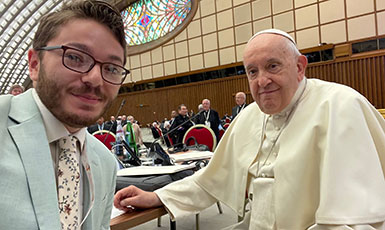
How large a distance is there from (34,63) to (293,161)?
101 cm

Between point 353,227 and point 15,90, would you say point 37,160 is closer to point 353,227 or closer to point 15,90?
point 353,227

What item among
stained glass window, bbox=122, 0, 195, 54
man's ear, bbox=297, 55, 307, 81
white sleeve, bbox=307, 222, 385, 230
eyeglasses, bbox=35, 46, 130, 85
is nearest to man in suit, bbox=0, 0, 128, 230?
eyeglasses, bbox=35, 46, 130, 85

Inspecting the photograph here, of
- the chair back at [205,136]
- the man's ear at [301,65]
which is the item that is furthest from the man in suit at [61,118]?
the chair back at [205,136]

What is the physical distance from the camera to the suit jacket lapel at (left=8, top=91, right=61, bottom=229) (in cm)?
64

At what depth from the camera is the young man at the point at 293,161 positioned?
1000 mm

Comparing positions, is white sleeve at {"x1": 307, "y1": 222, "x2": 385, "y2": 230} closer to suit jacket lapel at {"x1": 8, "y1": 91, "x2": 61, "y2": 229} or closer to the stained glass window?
suit jacket lapel at {"x1": 8, "y1": 91, "x2": 61, "y2": 229}

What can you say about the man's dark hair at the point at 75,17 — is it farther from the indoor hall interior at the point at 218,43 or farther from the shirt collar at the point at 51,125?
the indoor hall interior at the point at 218,43

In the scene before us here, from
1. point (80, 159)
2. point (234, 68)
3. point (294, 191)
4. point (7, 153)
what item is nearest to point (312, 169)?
point (294, 191)

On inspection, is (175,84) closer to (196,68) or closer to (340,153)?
(196,68)

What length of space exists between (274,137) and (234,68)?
12661mm

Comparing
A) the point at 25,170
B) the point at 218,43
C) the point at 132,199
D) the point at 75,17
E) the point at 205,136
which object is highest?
the point at 218,43

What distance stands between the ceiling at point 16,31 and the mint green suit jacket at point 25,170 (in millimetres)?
15035

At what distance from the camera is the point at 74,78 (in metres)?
0.76

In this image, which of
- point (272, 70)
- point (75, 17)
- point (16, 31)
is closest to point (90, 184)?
point (75, 17)
